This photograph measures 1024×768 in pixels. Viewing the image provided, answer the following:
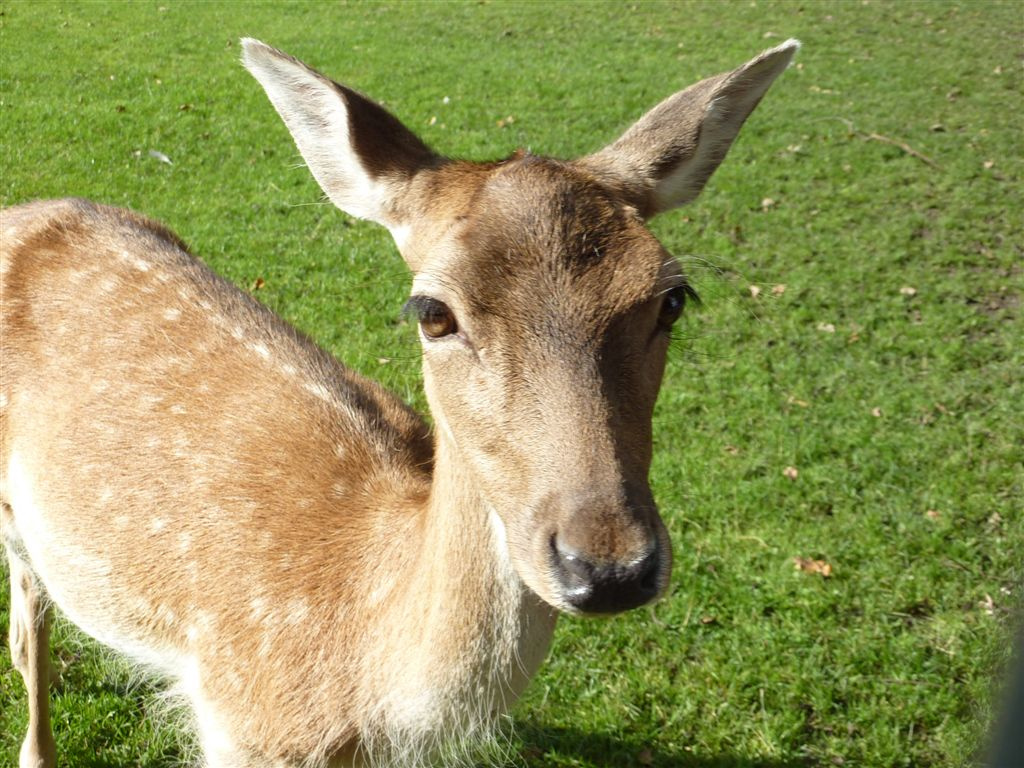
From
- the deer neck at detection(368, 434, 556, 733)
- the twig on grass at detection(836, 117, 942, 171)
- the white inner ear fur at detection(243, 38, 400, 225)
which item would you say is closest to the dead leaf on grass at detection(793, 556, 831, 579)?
the deer neck at detection(368, 434, 556, 733)

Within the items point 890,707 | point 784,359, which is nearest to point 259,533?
point 890,707

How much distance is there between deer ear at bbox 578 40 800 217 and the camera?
2617 mm

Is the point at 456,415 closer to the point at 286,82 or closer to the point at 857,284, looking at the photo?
the point at 286,82

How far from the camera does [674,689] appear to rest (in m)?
3.91

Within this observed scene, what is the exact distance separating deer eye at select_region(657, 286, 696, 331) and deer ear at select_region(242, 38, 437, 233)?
2.65 ft

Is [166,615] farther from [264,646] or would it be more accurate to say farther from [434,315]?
[434,315]

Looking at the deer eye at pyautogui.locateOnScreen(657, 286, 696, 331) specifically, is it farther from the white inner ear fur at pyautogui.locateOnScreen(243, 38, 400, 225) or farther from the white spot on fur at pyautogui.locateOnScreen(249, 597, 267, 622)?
the white spot on fur at pyautogui.locateOnScreen(249, 597, 267, 622)

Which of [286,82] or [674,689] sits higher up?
[286,82]

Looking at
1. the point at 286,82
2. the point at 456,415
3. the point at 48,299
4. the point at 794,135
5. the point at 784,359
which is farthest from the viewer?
the point at 794,135

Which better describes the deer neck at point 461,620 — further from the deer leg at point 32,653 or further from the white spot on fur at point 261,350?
the deer leg at point 32,653

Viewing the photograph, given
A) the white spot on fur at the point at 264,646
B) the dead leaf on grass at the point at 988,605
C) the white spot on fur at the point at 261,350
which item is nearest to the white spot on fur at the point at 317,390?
the white spot on fur at the point at 261,350

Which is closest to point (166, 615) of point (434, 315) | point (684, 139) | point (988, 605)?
point (434, 315)

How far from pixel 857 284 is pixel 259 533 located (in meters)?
5.52

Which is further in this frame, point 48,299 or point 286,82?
point 48,299
